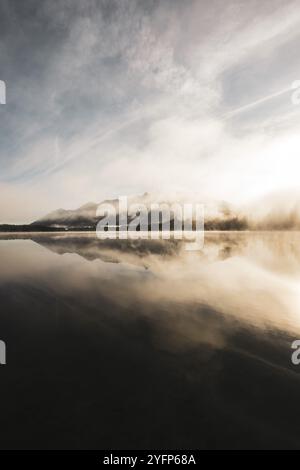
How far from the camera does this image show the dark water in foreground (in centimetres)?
581

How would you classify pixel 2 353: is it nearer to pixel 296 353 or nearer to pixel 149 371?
pixel 149 371

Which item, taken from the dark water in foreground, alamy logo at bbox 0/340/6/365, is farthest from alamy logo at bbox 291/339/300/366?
alamy logo at bbox 0/340/6/365

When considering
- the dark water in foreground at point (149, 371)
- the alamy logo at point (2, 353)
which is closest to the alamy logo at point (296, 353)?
the dark water in foreground at point (149, 371)

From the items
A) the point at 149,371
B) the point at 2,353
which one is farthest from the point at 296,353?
the point at 2,353

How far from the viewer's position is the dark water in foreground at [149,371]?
5.81 meters

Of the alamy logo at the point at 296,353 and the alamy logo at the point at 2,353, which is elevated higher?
the alamy logo at the point at 2,353

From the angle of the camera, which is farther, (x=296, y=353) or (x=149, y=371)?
(x=296, y=353)

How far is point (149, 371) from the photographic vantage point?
8258 mm

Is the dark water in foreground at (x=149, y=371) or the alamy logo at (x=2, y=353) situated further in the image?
the alamy logo at (x=2, y=353)

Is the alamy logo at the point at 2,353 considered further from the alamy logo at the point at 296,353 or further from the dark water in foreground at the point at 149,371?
the alamy logo at the point at 296,353

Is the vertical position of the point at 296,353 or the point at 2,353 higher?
the point at 2,353

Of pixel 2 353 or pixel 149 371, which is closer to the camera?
pixel 149 371

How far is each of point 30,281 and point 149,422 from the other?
18655 mm

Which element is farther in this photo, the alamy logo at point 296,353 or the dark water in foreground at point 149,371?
the alamy logo at point 296,353
